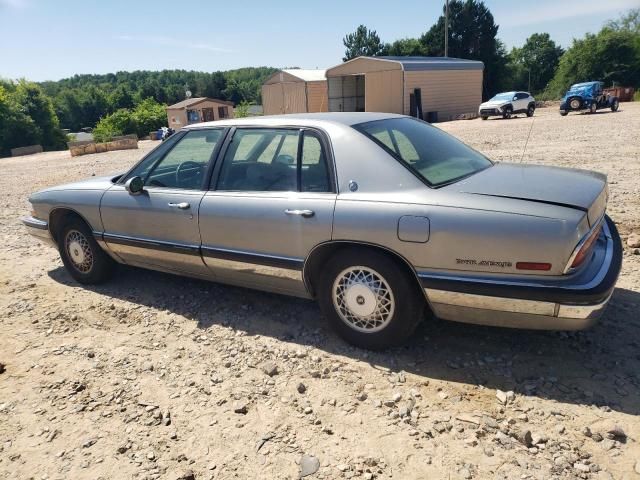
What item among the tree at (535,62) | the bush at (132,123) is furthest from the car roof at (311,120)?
the tree at (535,62)

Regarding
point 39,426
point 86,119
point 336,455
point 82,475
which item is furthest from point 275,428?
point 86,119

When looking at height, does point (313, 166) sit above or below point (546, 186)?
above

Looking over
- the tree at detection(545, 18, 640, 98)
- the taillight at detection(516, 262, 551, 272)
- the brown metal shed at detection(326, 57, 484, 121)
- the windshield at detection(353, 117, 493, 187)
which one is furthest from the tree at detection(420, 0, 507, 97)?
the taillight at detection(516, 262, 551, 272)

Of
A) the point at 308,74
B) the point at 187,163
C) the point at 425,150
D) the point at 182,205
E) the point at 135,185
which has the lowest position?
the point at 182,205

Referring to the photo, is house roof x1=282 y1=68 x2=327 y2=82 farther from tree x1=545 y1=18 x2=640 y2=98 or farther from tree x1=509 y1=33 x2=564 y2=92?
tree x1=509 y1=33 x2=564 y2=92

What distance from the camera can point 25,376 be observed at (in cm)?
341

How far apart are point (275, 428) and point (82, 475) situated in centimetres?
100

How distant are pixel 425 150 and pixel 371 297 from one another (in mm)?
1174

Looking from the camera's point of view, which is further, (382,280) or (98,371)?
(98,371)

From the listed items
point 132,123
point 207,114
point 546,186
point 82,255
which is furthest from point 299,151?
point 207,114

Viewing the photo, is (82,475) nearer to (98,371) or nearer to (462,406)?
(98,371)

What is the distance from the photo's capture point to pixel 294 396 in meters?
2.98

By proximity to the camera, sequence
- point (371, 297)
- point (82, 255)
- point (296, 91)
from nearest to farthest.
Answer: point (371, 297) → point (82, 255) → point (296, 91)

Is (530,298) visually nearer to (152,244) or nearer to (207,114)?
(152,244)
